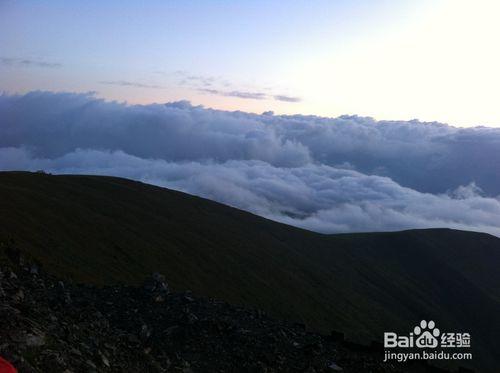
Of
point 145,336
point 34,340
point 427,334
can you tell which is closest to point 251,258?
point 427,334

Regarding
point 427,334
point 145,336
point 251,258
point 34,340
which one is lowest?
point 427,334

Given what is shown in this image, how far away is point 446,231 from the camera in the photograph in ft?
602

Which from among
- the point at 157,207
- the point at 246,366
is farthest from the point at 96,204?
the point at 246,366

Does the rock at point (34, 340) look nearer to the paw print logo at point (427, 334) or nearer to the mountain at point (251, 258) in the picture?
the paw print logo at point (427, 334)

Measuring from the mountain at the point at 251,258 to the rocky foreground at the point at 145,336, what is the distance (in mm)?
16605

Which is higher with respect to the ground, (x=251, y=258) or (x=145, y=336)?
(x=145, y=336)

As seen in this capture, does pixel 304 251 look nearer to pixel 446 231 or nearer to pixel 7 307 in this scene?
pixel 446 231

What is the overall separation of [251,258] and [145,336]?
74.6 metres

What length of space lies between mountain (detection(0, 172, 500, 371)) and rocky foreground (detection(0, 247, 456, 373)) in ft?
54.5

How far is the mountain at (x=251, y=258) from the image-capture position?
58.3 m

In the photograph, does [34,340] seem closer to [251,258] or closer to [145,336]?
[145,336]

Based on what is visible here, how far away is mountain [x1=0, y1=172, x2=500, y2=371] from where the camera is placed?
191 ft

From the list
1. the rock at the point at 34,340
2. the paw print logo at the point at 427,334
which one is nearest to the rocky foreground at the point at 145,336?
the rock at the point at 34,340

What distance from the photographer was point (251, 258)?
95.1 m
